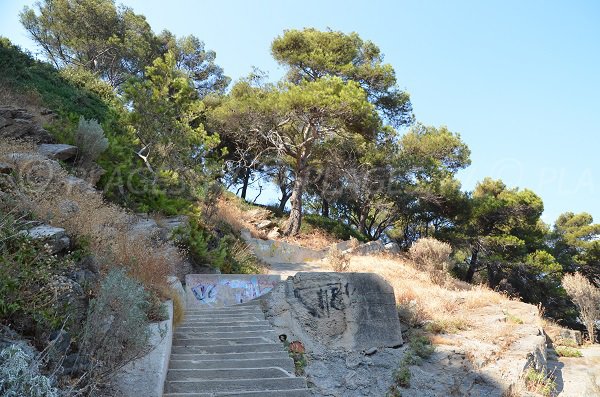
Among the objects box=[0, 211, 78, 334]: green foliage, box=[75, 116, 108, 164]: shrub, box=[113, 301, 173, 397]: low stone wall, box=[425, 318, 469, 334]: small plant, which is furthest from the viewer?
box=[75, 116, 108, 164]: shrub

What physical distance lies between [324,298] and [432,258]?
7.89 m

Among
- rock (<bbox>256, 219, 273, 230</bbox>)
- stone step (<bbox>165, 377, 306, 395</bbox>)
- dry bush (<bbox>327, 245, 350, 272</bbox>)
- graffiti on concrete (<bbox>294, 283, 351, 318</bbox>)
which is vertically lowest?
stone step (<bbox>165, 377, 306, 395</bbox>)

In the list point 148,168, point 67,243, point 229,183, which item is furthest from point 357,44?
point 67,243

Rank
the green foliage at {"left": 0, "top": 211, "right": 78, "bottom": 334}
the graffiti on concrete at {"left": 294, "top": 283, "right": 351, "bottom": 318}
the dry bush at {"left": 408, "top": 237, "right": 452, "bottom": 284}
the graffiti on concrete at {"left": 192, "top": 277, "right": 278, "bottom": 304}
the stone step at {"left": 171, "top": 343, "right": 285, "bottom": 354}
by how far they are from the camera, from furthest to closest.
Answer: the dry bush at {"left": 408, "top": 237, "right": 452, "bottom": 284} → the graffiti on concrete at {"left": 192, "top": 277, "right": 278, "bottom": 304} → the graffiti on concrete at {"left": 294, "top": 283, "right": 351, "bottom": 318} → the stone step at {"left": 171, "top": 343, "right": 285, "bottom": 354} → the green foliage at {"left": 0, "top": 211, "right": 78, "bottom": 334}

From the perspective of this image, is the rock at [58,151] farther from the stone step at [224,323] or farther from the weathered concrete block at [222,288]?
the stone step at [224,323]

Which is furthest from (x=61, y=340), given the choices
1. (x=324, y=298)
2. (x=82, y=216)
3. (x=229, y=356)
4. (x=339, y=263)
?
(x=339, y=263)

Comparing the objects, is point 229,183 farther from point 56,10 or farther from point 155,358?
point 155,358

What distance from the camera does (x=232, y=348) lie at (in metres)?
5.74

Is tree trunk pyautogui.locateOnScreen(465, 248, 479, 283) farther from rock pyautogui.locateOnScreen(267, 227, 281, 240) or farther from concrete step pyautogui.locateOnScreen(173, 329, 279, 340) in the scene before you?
concrete step pyautogui.locateOnScreen(173, 329, 279, 340)

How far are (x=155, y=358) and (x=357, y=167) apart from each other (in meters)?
16.4

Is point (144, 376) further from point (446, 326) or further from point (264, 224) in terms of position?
point (264, 224)

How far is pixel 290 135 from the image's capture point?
63.2 feet

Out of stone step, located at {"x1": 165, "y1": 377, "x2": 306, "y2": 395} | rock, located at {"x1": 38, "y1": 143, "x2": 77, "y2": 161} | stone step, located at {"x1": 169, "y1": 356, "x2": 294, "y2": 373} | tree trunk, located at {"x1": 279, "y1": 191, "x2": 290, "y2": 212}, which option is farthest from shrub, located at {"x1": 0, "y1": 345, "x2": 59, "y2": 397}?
tree trunk, located at {"x1": 279, "y1": 191, "x2": 290, "y2": 212}

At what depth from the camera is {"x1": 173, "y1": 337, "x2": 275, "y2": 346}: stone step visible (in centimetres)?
582
